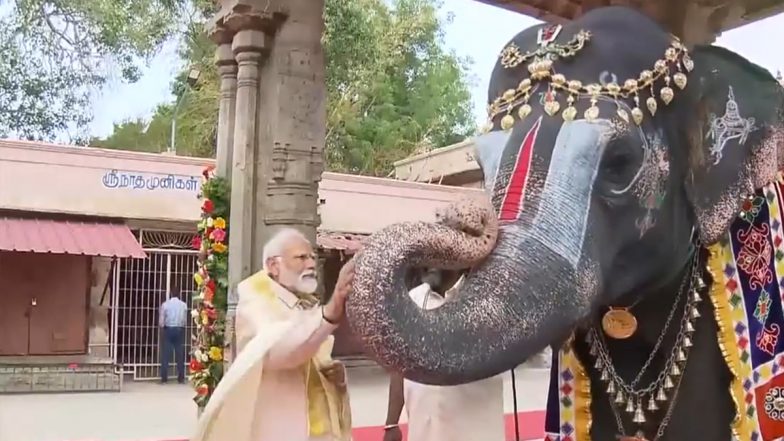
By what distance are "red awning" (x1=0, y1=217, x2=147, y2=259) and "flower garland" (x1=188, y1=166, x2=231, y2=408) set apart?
6945 mm

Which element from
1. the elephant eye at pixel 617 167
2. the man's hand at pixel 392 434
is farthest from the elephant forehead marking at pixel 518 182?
the man's hand at pixel 392 434

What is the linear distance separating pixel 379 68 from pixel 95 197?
982 centimetres

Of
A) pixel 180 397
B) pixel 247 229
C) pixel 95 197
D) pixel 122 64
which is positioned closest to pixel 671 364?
pixel 247 229

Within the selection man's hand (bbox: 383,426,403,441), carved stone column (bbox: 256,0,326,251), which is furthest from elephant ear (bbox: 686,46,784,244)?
carved stone column (bbox: 256,0,326,251)

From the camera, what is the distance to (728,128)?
2.16 m

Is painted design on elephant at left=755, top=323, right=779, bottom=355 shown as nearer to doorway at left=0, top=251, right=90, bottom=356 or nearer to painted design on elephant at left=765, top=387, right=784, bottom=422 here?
painted design on elephant at left=765, top=387, right=784, bottom=422

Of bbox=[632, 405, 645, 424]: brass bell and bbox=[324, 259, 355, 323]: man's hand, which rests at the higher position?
bbox=[324, 259, 355, 323]: man's hand

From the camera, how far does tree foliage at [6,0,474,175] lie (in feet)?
55.5

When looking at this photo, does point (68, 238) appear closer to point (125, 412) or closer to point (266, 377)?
point (125, 412)

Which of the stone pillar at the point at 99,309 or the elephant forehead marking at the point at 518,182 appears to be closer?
the elephant forehead marking at the point at 518,182

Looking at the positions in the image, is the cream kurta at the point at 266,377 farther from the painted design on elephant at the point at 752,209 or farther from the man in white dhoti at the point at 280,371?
the painted design on elephant at the point at 752,209

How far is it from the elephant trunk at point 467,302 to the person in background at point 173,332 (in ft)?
42.4

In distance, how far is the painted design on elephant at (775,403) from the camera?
84.7 inches

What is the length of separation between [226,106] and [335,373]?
3898mm
